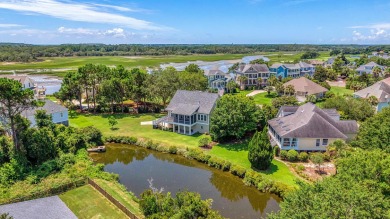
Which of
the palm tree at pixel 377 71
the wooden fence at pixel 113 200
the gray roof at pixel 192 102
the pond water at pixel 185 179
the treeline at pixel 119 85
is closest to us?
the wooden fence at pixel 113 200

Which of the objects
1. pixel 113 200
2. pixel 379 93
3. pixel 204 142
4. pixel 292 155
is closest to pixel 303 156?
pixel 292 155

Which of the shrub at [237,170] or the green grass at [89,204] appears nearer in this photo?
the green grass at [89,204]

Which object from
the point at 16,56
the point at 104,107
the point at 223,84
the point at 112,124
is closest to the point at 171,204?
the point at 112,124

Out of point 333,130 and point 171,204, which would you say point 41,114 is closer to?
point 171,204

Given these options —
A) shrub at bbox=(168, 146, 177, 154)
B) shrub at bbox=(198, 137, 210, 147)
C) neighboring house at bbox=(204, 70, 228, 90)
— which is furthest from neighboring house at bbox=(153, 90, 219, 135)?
neighboring house at bbox=(204, 70, 228, 90)

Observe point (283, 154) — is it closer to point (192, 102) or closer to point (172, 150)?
point (172, 150)

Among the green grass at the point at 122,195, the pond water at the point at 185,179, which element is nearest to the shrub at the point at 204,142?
the pond water at the point at 185,179

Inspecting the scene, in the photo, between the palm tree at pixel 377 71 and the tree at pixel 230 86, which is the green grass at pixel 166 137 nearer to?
the tree at pixel 230 86
